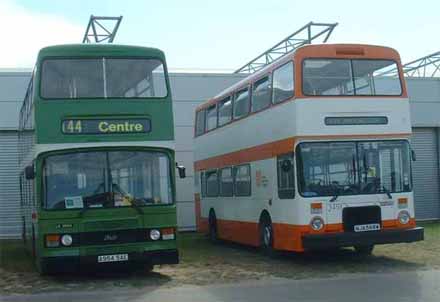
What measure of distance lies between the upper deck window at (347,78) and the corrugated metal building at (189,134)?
1231 cm

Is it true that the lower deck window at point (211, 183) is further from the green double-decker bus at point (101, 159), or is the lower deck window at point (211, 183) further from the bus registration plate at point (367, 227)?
the green double-decker bus at point (101, 159)

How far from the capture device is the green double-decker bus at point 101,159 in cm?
1280

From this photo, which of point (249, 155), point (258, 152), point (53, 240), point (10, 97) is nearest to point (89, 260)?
point (53, 240)

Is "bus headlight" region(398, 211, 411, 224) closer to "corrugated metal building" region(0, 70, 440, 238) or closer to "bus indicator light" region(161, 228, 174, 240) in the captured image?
"bus indicator light" region(161, 228, 174, 240)

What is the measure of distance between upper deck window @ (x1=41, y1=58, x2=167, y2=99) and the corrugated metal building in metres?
12.5

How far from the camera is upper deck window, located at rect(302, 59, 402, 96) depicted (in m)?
14.6

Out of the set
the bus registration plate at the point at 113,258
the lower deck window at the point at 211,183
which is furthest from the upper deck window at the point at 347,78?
the lower deck window at the point at 211,183

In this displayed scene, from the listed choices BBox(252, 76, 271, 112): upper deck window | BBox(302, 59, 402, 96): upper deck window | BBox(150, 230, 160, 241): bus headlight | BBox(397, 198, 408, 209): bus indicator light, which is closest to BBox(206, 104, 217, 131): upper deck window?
BBox(252, 76, 271, 112): upper deck window

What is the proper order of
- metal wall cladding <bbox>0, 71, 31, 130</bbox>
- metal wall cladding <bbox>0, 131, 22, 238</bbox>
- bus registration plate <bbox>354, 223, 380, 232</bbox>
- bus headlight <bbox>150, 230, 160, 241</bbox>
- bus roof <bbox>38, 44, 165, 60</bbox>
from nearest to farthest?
1. bus headlight <bbox>150, 230, 160, 241</bbox>
2. bus roof <bbox>38, 44, 165, 60</bbox>
3. bus registration plate <bbox>354, 223, 380, 232</bbox>
4. metal wall cladding <bbox>0, 71, 31, 130</bbox>
5. metal wall cladding <bbox>0, 131, 22, 238</bbox>

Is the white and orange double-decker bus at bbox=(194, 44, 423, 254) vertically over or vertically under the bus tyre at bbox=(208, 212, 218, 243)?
over

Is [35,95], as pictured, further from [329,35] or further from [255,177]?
[329,35]

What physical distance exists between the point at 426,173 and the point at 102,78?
1857 cm

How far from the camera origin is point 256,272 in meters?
14.2

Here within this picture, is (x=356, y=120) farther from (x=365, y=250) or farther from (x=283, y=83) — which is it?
(x=365, y=250)
